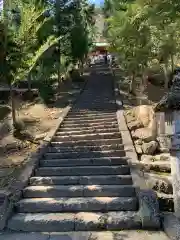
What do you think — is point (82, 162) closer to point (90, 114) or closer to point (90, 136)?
point (90, 136)

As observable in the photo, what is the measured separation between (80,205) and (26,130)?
22.1 feet

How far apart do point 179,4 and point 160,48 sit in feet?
31.1

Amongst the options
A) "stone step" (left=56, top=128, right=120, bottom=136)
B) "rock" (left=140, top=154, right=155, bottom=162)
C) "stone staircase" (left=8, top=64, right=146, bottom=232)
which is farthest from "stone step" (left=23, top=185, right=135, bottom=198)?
"stone step" (left=56, top=128, right=120, bottom=136)

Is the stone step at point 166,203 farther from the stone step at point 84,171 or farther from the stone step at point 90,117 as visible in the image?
the stone step at point 90,117

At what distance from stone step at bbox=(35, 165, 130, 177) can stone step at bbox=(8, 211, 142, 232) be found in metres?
1.91

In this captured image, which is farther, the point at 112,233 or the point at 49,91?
the point at 49,91

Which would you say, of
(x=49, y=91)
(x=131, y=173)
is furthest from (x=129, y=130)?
(x=49, y=91)

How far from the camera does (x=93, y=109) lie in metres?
18.3

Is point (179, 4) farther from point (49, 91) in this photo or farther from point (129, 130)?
point (49, 91)

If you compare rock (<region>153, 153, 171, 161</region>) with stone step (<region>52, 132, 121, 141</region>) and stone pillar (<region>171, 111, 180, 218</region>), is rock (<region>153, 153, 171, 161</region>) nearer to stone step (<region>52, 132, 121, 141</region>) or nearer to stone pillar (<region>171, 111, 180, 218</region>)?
stone step (<region>52, 132, 121, 141</region>)

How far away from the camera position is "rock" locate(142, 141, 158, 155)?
10.6 meters

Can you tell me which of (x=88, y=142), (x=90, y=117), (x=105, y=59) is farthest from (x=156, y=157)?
(x=105, y=59)

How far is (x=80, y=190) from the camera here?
841 centimetres

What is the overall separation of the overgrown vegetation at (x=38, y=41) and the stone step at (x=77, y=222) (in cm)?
588
